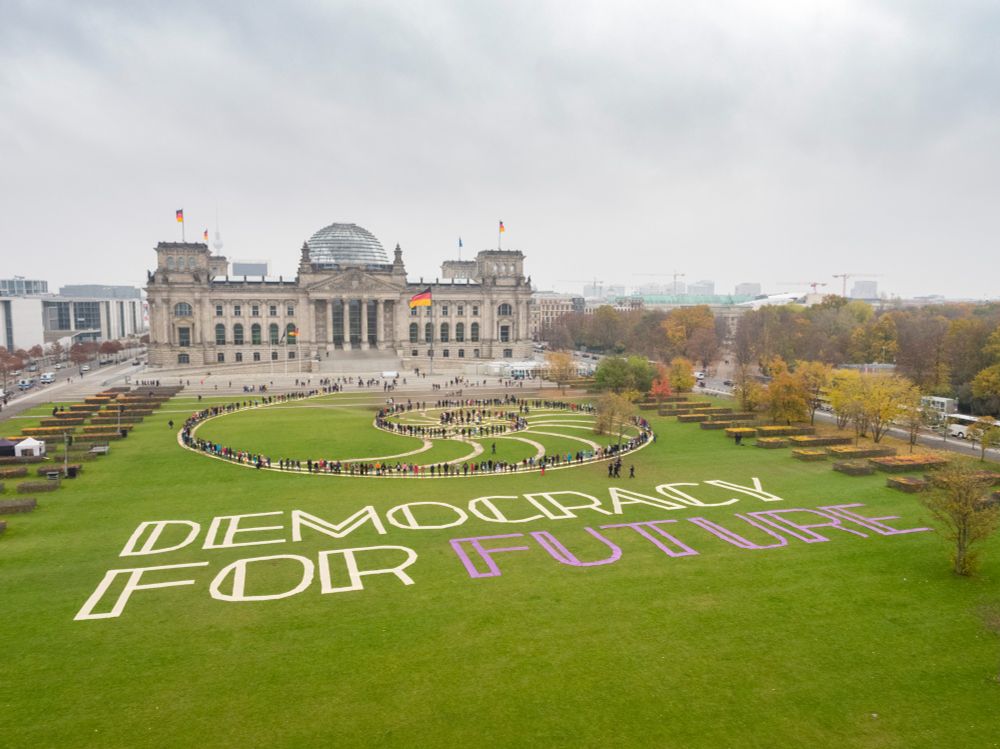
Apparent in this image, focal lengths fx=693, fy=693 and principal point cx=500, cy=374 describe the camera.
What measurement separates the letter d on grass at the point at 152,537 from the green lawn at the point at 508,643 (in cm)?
62

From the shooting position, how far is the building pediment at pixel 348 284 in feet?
454

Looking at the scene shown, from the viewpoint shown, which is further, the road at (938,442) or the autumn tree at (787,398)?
the autumn tree at (787,398)

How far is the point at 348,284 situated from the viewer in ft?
456

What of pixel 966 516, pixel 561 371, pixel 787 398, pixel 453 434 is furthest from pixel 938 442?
pixel 561 371

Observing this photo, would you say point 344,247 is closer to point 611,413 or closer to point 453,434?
point 453,434

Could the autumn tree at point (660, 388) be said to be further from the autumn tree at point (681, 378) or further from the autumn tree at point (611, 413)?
the autumn tree at point (611, 413)

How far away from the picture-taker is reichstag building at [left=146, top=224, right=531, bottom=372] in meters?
133

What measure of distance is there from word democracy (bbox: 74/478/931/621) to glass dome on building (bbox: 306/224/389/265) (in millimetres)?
117265

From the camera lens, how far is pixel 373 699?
70.7 feet

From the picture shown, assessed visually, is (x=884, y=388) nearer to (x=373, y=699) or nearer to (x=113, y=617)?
(x=373, y=699)

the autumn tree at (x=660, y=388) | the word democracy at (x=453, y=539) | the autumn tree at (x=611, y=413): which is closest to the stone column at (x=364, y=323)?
the autumn tree at (x=660, y=388)

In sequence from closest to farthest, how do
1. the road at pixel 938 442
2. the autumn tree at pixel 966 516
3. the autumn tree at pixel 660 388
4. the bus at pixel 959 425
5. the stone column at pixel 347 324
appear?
the autumn tree at pixel 966 516 → the road at pixel 938 442 → the bus at pixel 959 425 → the autumn tree at pixel 660 388 → the stone column at pixel 347 324

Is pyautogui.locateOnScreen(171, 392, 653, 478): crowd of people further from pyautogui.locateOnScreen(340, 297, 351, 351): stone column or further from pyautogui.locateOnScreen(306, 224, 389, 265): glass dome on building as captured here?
pyautogui.locateOnScreen(306, 224, 389, 265): glass dome on building

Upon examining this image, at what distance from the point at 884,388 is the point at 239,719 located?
6036cm
